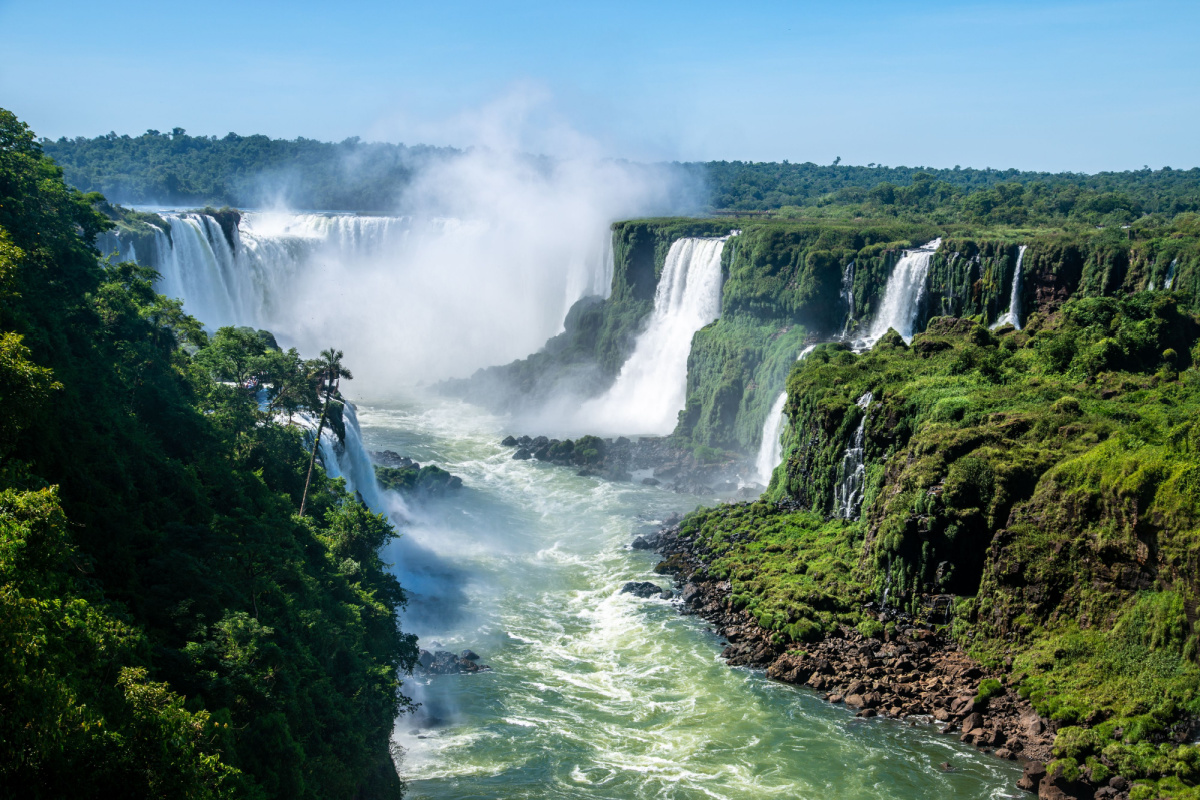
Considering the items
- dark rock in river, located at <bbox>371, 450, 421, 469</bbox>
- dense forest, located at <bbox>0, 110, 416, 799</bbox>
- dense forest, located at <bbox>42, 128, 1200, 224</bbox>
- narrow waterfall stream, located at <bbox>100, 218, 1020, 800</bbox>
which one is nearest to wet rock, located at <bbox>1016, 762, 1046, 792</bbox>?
narrow waterfall stream, located at <bbox>100, 218, 1020, 800</bbox>

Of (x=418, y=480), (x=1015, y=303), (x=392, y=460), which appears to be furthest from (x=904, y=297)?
(x=392, y=460)

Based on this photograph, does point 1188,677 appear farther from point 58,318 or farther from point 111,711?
point 58,318

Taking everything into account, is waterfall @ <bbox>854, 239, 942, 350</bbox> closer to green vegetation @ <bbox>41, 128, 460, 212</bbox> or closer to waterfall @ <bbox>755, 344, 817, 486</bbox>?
waterfall @ <bbox>755, 344, 817, 486</bbox>

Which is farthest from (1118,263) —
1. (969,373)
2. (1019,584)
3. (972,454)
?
(1019,584)

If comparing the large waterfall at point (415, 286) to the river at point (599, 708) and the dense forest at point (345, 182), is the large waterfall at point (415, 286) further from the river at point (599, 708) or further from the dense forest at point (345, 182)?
the river at point (599, 708)

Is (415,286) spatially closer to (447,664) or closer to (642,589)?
(642,589)

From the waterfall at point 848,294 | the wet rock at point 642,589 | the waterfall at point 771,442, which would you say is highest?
the waterfall at point 848,294

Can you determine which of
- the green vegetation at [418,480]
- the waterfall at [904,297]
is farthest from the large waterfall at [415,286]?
the waterfall at [904,297]
